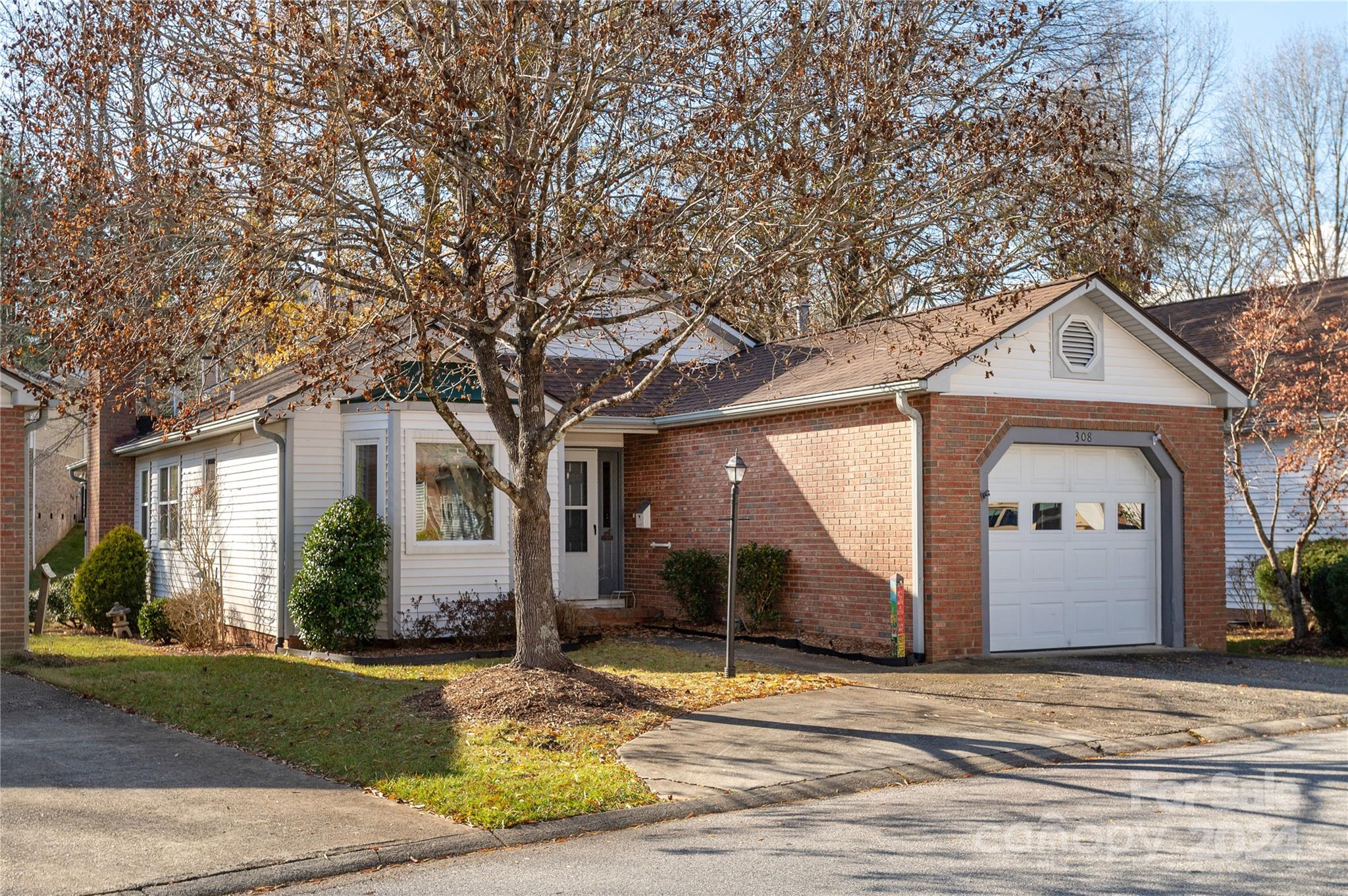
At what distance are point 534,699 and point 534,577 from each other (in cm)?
124

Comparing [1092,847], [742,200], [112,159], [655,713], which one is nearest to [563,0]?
[742,200]

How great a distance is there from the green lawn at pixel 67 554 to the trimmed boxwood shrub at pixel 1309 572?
25265 millimetres

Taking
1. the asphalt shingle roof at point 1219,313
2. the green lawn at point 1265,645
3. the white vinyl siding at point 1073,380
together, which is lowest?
the green lawn at point 1265,645

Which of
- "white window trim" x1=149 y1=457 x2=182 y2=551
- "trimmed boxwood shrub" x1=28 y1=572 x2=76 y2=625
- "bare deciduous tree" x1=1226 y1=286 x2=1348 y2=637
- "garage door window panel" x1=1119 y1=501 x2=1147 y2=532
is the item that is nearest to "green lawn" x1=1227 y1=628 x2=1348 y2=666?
"bare deciduous tree" x1=1226 y1=286 x2=1348 y2=637

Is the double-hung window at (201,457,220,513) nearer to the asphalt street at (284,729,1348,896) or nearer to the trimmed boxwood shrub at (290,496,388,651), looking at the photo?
the trimmed boxwood shrub at (290,496,388,651)

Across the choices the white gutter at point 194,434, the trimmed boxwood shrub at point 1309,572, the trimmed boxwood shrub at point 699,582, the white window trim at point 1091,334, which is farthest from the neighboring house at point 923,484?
the trimmed boxwood shrub at point 1309,572

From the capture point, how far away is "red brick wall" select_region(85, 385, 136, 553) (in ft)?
77.0

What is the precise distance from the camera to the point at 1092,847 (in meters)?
6.76

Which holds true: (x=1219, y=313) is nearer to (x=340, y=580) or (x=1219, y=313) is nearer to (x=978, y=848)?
(x=340, y=580)

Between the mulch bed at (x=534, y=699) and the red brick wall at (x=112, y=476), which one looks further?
the red brick wall at (x=112, y=476)

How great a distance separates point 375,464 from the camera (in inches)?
631

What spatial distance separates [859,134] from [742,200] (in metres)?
1.13

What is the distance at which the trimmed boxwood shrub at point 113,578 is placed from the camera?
19.8m

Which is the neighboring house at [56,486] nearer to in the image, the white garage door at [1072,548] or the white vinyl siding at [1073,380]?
the white vinyl siding at [1073,380]
